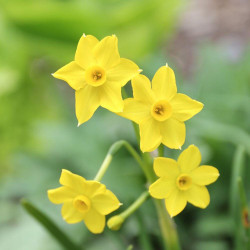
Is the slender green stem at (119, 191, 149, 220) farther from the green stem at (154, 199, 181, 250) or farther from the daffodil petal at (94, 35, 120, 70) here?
the daffodil petal at (94, 35, 120, 70)

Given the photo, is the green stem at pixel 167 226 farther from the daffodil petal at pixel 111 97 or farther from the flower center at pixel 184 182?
the daffodil petal at pixel 111 97

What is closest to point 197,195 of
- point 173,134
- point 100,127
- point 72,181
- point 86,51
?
point 173,134

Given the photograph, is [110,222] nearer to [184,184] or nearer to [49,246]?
[184,184]

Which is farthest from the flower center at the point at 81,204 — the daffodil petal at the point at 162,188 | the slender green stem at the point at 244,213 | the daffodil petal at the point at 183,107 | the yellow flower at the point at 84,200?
the slender green stem at the point at 244,213

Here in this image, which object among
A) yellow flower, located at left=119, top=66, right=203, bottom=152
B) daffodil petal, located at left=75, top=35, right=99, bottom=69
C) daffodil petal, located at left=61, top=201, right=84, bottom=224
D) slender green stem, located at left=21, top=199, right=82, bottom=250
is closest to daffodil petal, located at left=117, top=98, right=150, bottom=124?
yellow flower, located at left=119, top=66, right=203, bottom=152

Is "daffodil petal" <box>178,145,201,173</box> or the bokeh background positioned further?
the bokeh background

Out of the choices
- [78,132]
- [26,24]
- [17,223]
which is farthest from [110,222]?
[26,24]
